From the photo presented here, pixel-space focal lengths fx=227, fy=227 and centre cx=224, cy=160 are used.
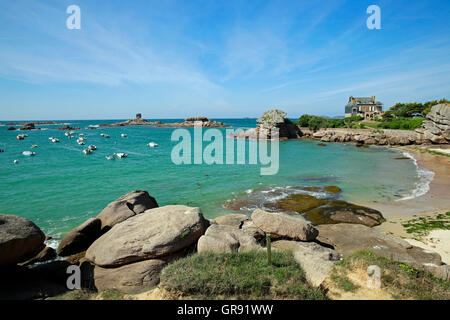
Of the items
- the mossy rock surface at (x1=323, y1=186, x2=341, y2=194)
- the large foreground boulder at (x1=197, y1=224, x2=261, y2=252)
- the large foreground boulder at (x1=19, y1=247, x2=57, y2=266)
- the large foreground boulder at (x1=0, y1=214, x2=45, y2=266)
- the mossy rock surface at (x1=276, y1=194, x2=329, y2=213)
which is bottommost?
the large foreground boulder at (x1=19, y1=247, x2=57, y2=266)

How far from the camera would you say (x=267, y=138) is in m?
74.9

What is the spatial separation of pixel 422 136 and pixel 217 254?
6572 centimetres

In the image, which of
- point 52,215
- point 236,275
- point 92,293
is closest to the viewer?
point 236,275

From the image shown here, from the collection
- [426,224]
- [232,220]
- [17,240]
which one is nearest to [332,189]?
[426,224]

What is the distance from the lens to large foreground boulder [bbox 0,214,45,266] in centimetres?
736

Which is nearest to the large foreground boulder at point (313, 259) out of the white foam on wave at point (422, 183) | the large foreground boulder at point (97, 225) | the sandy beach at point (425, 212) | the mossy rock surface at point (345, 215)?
the mossy rock surface at point (345, 215)

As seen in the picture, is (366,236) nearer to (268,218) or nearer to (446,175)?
(268,218)

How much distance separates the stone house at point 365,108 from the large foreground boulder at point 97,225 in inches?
4189

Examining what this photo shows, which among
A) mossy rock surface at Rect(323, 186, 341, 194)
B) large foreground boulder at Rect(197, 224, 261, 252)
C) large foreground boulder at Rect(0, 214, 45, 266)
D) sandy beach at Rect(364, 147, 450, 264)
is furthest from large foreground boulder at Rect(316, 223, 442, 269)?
large foreground boulder at Rect(0, 214, 45, 266)

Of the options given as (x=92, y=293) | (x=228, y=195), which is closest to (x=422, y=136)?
(x=228, y=195)

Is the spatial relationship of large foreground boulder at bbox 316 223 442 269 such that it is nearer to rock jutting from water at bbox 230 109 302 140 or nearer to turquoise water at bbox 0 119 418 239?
turquoise water at bbox 0 119 418 239

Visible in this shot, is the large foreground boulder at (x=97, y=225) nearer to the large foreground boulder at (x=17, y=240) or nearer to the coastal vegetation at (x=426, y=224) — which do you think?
the large foreground boulder at (x=17, y=240)

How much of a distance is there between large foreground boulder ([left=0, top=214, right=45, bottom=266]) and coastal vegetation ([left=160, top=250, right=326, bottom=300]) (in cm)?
504

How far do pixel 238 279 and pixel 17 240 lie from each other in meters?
7.42
